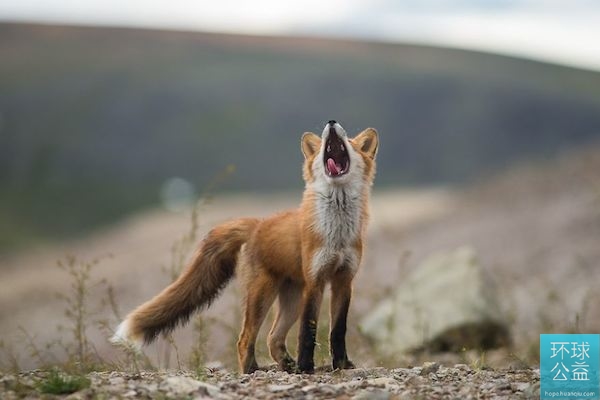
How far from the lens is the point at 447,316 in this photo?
10430mm

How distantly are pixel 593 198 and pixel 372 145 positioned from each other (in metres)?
10.7

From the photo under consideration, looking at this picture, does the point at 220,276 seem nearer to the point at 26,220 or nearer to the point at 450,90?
the point at 26,220

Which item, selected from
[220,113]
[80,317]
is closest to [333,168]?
[80,317]

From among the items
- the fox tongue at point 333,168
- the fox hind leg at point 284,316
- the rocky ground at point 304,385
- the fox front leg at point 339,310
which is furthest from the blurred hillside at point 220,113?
the rocky ground at point 304,385

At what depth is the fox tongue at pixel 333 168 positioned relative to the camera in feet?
20.6

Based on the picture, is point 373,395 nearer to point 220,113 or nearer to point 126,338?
point 126,338

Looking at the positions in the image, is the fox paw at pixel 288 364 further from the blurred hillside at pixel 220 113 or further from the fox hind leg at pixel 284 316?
the blurred hillside at pixel 220 113

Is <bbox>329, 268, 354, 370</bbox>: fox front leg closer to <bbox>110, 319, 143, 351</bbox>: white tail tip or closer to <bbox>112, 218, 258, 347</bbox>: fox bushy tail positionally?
<bbox>112, 218, 258, 347</bbox>: fox bushy tail

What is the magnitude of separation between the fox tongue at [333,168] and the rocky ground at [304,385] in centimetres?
132

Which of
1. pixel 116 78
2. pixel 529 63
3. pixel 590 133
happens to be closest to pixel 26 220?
pixel 116 78

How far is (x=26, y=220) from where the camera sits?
1325 inches

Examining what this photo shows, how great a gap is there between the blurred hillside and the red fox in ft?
92.9

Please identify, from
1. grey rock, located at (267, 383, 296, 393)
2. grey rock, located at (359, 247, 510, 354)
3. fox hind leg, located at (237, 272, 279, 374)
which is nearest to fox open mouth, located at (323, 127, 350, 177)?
fox hind leg, located at (237, 272, 279, 374)

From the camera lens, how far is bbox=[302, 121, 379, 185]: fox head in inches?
247
